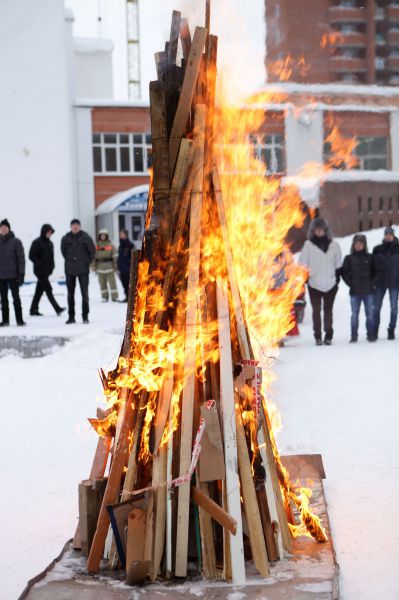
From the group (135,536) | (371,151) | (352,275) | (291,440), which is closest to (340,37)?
(371,151)

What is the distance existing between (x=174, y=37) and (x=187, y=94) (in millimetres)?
287

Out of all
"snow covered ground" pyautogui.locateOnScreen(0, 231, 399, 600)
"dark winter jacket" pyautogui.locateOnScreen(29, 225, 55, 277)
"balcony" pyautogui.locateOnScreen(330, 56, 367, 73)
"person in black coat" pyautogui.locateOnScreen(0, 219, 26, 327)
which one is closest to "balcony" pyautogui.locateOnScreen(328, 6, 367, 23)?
"balcony" pyautogui.locateOnScreen(330, 56, 367, 73)

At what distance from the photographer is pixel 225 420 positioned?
3.58 metres

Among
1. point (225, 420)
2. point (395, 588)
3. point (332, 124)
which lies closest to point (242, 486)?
point (225, 420)

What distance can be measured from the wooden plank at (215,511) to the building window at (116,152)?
1091 inches

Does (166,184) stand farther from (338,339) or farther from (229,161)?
(338,339)

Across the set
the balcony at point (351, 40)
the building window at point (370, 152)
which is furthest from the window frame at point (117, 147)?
the balcony at point (351, 40)

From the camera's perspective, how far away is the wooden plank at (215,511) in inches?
136

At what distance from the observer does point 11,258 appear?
13031 mm

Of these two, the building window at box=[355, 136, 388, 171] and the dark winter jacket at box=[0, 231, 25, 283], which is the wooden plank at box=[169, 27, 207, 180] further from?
the building window at box=[355, 136, 388, 171]

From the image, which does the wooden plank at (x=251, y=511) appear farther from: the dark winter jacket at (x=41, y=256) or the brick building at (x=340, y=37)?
the brick building at (x=340, y=37)

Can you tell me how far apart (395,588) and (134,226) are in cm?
2719

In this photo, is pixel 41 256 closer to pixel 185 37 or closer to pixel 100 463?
pixel 100 463

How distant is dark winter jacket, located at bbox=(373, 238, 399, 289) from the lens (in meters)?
12.1
